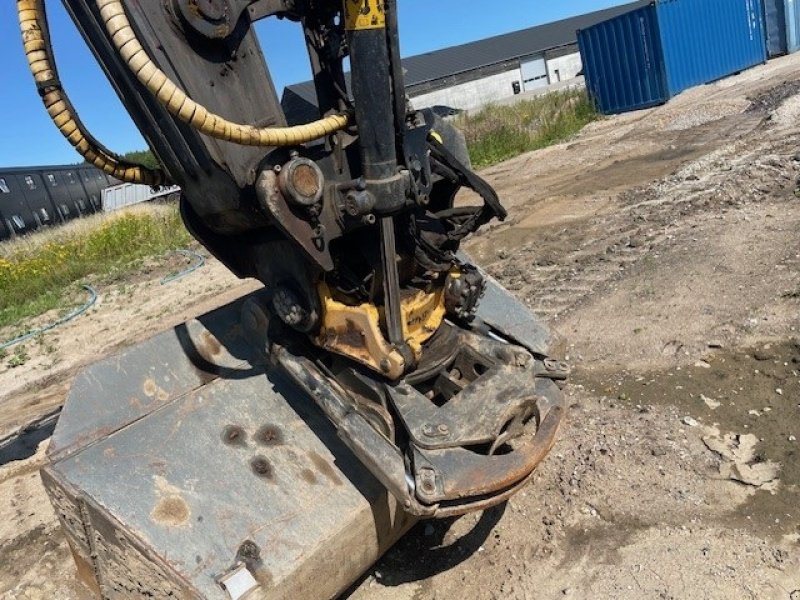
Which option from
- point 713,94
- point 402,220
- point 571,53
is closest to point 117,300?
point 402,220

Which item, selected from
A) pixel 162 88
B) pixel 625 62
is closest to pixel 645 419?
pixel 162 88

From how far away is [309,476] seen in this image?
101 inches

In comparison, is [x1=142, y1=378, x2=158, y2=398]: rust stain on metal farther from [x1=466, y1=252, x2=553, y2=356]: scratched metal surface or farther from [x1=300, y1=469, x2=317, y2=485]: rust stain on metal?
[x1=466, y1=252, x2=553, y2=356]: scratched metal surface

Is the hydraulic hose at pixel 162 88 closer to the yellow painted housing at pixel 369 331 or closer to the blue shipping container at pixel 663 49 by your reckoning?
the yellow painted housing at pixel 369 331

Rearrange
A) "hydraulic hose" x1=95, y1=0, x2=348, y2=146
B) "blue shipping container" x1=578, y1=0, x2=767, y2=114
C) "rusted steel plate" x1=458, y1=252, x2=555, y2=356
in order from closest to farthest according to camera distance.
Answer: "hydraulic hose" x1=95, y1=0, x2=348, y2=146, "rusted steel plate" x1=458, y1=252, x2=555, y2=356, "blue shipping container" x1=578, y1=0, x2=767, y2=114

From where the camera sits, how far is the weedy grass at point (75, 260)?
10669mm

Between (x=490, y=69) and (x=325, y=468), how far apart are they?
34.6 m

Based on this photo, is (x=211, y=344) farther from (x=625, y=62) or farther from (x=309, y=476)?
(x=625, y=62)

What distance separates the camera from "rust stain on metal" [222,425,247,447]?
2613 mm

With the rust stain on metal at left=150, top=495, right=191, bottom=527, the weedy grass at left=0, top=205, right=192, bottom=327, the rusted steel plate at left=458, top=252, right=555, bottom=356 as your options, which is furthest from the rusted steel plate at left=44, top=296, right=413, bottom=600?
the weedy grass at left=0, top=205, right=192, bottom=327

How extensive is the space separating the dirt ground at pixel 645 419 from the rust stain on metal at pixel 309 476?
0.62m

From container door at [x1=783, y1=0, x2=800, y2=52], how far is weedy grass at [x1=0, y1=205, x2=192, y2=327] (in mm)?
16731

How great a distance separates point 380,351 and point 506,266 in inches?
169

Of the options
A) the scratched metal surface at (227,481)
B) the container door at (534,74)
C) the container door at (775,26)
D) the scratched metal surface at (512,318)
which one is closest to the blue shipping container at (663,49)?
the container door at (775,26)
